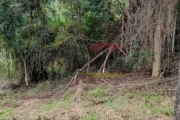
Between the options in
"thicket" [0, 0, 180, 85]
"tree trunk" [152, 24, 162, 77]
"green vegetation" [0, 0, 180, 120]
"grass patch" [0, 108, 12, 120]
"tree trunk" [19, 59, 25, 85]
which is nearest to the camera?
"grass patch" [0, 108, 12, 120]

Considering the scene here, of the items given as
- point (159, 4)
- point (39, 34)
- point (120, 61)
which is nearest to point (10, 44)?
point (39, 34)

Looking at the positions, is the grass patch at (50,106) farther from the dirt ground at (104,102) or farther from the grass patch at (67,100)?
the grass patch at (67,100)

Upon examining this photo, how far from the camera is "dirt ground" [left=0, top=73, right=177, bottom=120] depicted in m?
6.23

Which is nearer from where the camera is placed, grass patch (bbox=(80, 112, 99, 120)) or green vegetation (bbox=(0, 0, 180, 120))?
grass patch (bbox=(80, 112, 99, 120))

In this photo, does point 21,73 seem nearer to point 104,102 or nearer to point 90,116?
point 104,102

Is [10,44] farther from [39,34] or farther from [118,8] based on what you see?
[118,8]

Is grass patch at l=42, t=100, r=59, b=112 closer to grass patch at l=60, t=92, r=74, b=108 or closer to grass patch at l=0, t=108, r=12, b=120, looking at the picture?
grass patch at l=60, t=92, r=74, b=108

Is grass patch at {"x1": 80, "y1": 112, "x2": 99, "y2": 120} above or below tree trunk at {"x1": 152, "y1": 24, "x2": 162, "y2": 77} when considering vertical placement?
below

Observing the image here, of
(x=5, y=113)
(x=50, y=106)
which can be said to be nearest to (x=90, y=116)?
(x=50, y=106)

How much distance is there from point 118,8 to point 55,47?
2464 millimetres

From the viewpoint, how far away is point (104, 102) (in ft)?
23.1

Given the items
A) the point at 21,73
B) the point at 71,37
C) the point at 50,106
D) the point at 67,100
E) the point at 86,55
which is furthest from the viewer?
the point at 21,73

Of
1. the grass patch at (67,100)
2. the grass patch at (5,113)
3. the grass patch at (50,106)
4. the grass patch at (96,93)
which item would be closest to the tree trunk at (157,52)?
the grass patch at (96,93)

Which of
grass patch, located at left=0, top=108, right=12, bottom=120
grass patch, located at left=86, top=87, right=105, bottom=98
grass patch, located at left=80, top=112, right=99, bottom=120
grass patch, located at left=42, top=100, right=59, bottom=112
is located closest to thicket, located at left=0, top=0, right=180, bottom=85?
grass patch, located at left=86, top=87, right=105, bottom=98
